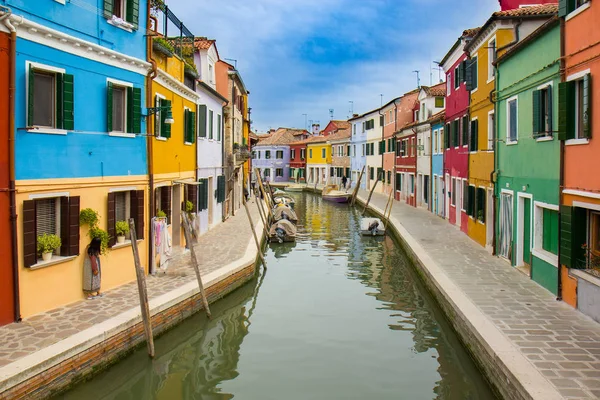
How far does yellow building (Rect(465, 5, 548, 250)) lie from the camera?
55.2 ft

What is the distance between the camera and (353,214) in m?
37.2

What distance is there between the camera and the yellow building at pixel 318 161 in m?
65.7

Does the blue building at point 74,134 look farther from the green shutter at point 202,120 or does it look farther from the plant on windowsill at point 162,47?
the green shutter at point 202,120

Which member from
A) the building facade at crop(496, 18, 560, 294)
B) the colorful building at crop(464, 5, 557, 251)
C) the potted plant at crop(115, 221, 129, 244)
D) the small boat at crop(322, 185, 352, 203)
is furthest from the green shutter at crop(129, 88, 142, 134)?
the small boat at crop(322, 185, 352, 203)

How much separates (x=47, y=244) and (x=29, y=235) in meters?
0.48

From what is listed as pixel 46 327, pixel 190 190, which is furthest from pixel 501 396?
pixel 190 190

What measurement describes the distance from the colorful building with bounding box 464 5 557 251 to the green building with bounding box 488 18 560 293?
102 cm

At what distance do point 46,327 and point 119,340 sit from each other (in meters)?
1.25

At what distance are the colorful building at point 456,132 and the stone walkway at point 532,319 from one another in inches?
213

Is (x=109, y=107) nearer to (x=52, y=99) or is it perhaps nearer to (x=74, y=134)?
(x=74, y=134)

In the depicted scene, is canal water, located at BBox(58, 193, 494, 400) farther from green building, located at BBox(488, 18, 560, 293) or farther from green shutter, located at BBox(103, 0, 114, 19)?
green shutter, located at BBox(103, 0, 114, 19)

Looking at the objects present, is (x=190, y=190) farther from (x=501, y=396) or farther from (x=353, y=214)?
(x=353, y=214)

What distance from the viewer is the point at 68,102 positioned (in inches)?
417

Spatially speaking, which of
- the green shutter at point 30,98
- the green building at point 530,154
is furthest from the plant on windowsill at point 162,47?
the green building at point 530,154
